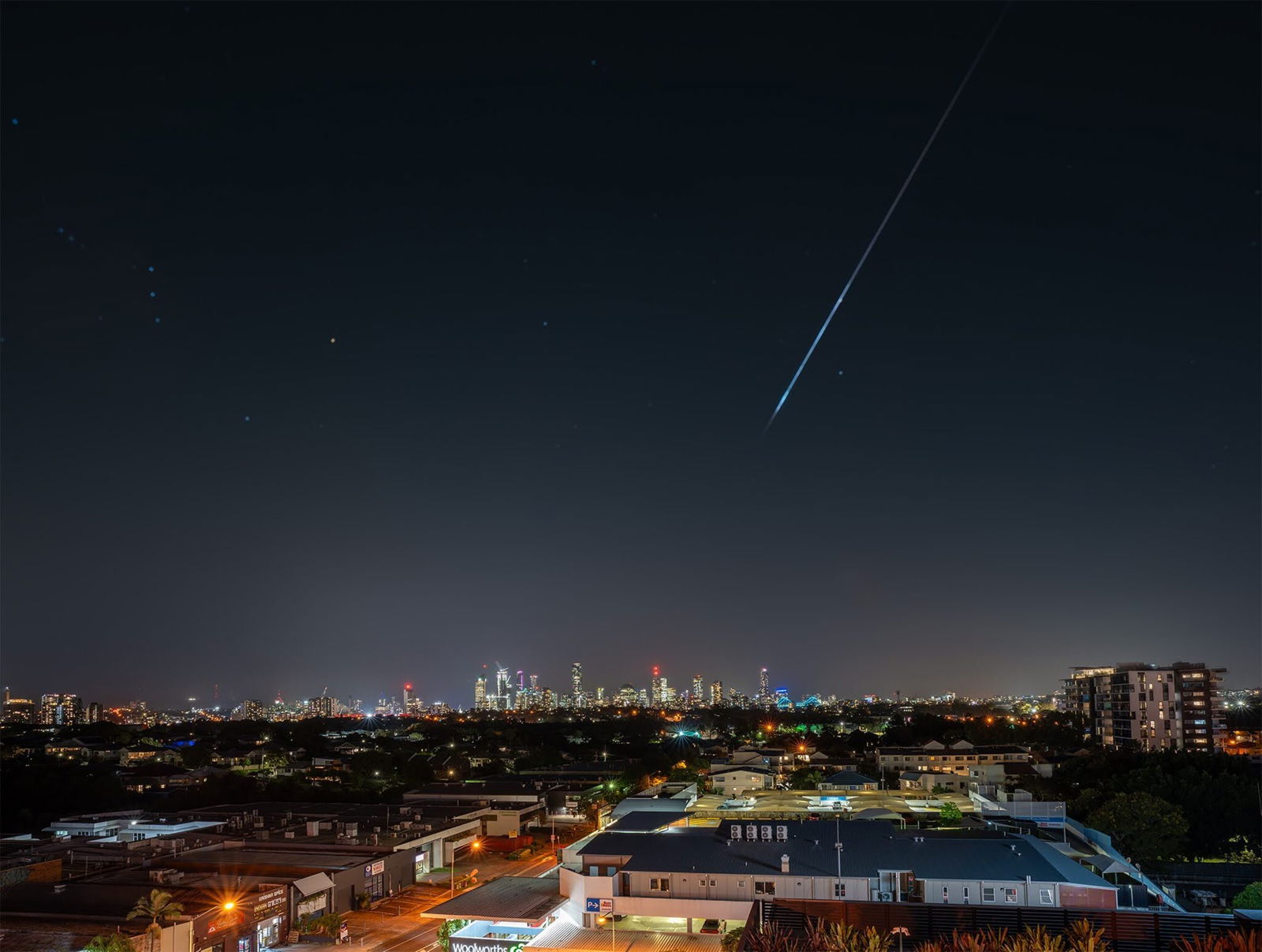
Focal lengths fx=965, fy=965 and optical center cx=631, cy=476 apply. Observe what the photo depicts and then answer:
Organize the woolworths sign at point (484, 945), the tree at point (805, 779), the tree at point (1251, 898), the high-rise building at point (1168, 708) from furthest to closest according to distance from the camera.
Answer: the high-rise building at point (1168, 708), the tree at point (805, 779), the tree at point (1251, 898), the woolworths sign at point (484, 945)

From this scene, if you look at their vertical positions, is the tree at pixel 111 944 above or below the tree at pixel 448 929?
above

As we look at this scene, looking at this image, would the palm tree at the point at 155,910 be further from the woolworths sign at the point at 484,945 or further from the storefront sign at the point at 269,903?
the woolworths sign at the point at 484,945

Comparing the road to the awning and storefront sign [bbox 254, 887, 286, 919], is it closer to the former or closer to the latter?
the awning

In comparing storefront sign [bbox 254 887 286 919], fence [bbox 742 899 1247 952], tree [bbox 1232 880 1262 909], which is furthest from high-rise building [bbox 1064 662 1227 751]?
storefront sign [bbox 254 887 286 919]

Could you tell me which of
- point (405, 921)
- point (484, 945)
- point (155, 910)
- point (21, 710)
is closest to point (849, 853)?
point (484, 945)

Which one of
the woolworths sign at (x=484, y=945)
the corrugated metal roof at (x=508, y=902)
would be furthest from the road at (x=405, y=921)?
the woolworths sign at (x=484, y=945)

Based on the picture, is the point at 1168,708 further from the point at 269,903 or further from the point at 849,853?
the point at 269,903

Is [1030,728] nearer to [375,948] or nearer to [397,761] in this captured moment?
[397,761]
